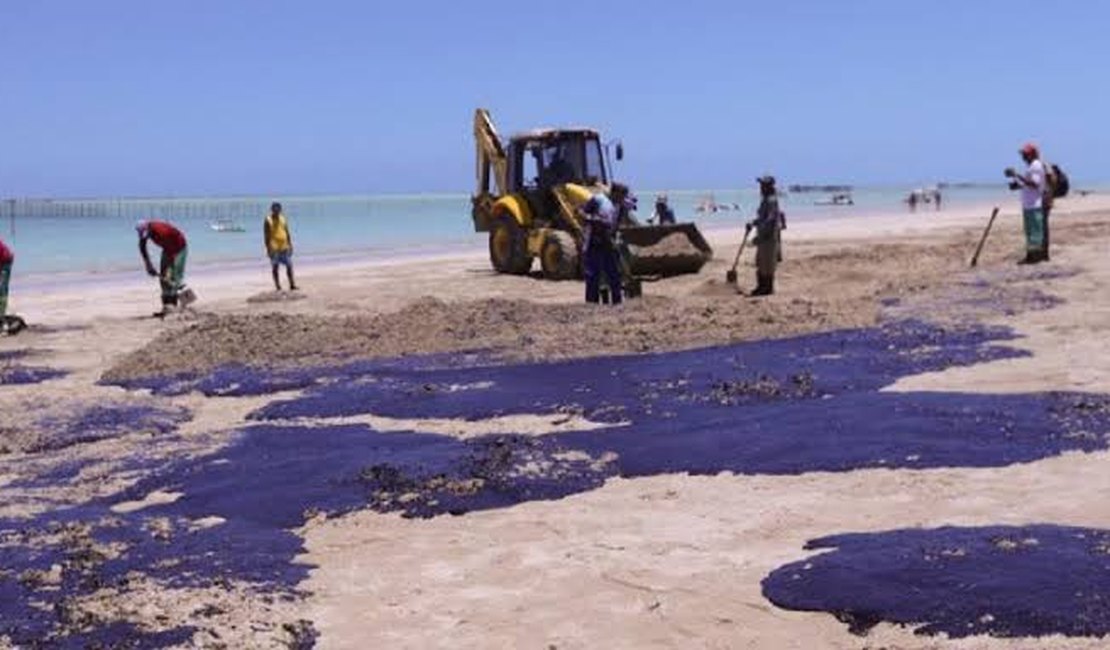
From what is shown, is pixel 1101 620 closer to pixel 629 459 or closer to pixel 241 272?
pixel 629 459

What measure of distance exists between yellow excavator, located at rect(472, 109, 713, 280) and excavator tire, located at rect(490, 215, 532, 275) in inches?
0.9

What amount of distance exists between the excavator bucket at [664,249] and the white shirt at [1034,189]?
5022 millimetres

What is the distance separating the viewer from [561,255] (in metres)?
20.5

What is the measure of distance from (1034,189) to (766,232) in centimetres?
411

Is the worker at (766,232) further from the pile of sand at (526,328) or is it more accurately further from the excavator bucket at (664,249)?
the excavator bucket at (664,249)

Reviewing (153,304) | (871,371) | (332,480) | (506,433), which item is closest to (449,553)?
(332,480)

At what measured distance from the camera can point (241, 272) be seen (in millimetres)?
32469

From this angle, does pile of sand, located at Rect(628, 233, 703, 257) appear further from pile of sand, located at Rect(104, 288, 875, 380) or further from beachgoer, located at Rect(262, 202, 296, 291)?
beachgoer, located at Rect(262, 202, 296, 291)

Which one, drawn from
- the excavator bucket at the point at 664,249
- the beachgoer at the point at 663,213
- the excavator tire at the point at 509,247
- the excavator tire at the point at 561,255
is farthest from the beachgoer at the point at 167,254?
the beachgoer at the point at 663,213

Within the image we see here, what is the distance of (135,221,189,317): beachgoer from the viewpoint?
16.6m

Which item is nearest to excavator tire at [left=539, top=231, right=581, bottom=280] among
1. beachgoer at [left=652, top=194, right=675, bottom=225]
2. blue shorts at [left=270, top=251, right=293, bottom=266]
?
blue shorts at [left=270, top=251, right=293, bottom=266]

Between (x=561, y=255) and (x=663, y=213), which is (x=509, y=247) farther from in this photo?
(x=663, y=213)

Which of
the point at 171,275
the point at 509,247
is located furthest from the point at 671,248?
the point at 171,275

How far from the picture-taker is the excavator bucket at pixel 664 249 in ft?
65.3
